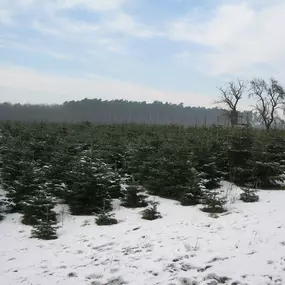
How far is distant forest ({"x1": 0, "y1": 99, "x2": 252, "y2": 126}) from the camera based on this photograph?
138 ft

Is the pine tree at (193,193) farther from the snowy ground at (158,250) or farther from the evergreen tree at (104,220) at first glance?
the evergreen tree at (104,220)

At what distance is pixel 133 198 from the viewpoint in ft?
30.7

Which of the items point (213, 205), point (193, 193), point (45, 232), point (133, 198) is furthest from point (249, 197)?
point (45, 232)

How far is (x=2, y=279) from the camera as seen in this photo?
545cm

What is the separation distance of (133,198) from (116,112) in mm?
66924

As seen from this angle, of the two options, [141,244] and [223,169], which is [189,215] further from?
[223,169]

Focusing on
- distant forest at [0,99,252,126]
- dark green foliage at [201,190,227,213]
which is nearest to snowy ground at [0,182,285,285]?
dark green foliage at [201,190,227,213]

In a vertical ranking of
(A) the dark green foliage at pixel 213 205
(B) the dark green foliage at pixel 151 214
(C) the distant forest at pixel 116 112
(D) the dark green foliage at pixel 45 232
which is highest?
(C) the distant forest at pixel 116 112

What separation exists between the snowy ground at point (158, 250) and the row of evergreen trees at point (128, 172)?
576 mm

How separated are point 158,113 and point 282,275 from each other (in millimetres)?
79836

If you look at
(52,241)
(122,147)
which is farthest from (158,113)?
(52,241)

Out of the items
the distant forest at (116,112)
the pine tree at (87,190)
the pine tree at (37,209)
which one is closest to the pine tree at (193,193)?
the pine tree at (87,190)

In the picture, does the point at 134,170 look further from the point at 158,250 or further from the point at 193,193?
the point at 158,250

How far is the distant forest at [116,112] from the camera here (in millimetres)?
42156
